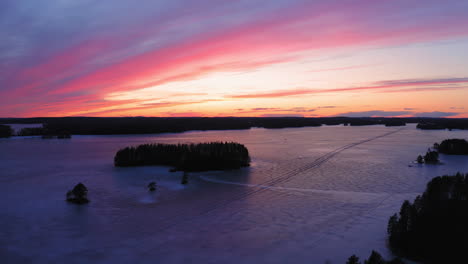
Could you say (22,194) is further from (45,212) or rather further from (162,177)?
(162,177)

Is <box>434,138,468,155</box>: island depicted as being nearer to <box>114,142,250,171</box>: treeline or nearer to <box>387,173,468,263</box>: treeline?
<box>114,142,250,171</box>: treeline

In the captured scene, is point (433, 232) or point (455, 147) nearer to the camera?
point (433, 232)

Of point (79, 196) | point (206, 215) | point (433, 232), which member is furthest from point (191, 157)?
Result: point (433, 232)

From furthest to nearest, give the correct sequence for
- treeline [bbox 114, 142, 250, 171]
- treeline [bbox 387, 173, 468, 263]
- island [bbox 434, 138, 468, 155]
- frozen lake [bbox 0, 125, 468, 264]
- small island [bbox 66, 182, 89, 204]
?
island [bbox 434, 138, 468, 155], treeline [bbox 114, 142, 250, 171], small island [bbox 66, 182, 89, 204], frozen lake [bbox 0, 125, 468, 264], treeline [bbox 387, 173, 468, 263]

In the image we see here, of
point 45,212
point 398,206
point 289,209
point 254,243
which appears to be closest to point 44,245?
point 45,212

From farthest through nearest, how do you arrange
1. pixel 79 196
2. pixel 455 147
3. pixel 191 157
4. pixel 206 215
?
pixel 455 147, pixel 191 157, pixel 79 196, pixel 206 215

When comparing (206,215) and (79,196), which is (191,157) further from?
(206,215)

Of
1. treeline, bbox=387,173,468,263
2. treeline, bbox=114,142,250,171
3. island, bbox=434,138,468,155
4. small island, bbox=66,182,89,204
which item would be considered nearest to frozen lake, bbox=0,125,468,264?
small island, bbox=66,182,89,204
